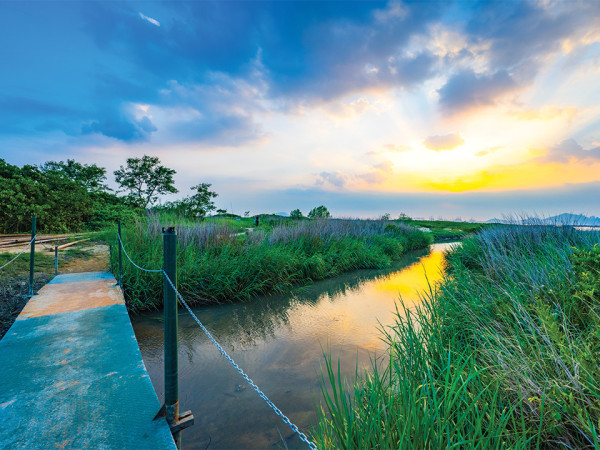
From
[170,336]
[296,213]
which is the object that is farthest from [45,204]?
[170,336]

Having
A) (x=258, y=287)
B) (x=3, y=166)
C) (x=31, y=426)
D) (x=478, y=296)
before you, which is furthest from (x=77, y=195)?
(x=478, y=296)

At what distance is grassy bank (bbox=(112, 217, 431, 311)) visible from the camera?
5539 millimetres

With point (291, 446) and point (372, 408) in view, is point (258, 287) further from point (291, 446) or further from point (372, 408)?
point (372, 408)

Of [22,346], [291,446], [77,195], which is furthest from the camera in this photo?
[77,195]

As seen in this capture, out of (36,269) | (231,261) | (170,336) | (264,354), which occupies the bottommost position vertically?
(264,354)

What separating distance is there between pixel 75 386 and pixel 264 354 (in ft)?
7.05

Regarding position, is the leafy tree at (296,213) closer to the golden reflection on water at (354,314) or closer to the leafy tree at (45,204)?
the leafy tree at (45,204)

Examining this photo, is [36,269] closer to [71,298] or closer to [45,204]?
[71,298]

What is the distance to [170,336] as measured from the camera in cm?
178

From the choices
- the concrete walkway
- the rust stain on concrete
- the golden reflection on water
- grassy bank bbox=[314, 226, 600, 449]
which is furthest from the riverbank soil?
grassy bank bbox=[314, 226, 600, 449]

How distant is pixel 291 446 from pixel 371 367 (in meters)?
1.46

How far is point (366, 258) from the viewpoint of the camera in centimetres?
1069

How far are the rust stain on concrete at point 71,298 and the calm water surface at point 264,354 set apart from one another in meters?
0.65

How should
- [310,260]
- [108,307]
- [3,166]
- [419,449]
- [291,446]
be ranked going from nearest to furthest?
[419,449] → [291,446] → [108,307] → [310,260] → [3,166]
